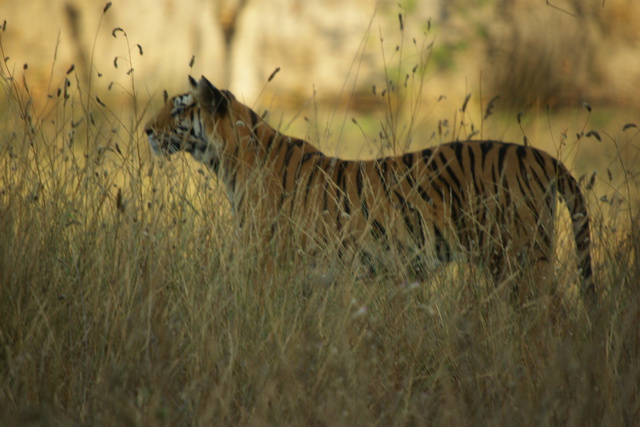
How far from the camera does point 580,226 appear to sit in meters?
3.04

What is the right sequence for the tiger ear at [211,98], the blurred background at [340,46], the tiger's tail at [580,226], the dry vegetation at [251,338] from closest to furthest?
the dry vegetation at [251,338], the tiger's tail at [580,226], the tiger ear at [211,98], the blurred background at [340,46]

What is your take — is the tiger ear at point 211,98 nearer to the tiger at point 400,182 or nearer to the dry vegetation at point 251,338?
the tiger at point 400,182

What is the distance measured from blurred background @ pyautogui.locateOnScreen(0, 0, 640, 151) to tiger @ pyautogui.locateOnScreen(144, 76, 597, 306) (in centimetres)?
557

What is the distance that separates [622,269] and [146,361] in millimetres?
A: 1461

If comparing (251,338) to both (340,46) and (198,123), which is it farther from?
(340,46)

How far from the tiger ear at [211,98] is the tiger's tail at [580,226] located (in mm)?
1573

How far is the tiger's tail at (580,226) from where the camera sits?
2.65 m

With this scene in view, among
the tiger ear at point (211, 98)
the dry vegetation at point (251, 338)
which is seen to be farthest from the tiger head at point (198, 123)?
the dry vegetation at point (251, 338)

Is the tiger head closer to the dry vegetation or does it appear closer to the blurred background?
the dry vegetation

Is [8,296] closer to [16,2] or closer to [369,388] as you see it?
[369,388]

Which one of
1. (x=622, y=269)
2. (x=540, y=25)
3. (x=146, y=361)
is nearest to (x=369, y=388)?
(x=146, y=361)

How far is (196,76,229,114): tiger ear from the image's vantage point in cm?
388

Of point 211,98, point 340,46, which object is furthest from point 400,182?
point 340,46

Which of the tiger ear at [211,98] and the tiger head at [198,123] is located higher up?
the tiger ear at [211,98]
